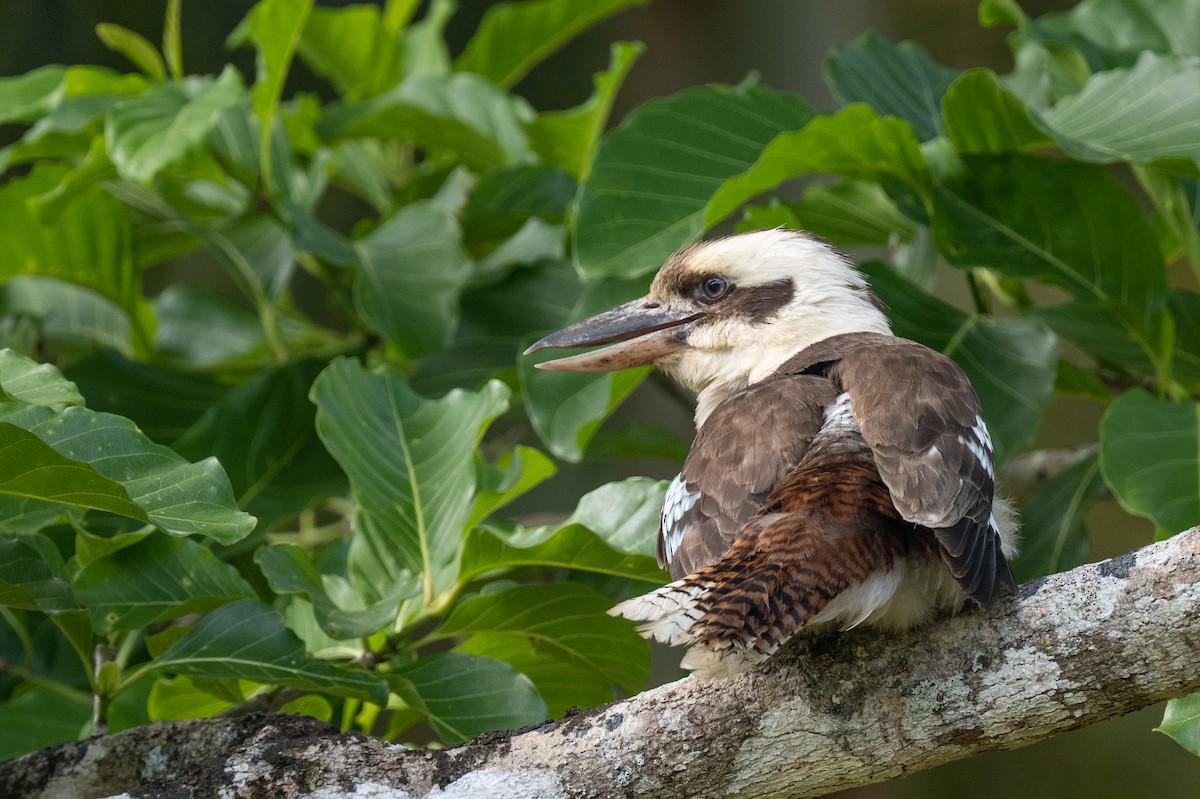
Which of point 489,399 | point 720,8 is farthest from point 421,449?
point 720,8

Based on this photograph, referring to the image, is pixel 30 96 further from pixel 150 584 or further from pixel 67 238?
pixel 150 584

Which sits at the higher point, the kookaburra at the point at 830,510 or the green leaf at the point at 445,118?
the green leaf at the point at 445,118

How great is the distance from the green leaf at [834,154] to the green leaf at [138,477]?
876mm

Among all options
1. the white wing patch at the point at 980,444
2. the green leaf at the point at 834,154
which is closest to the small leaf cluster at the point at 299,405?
the green leaf at the point at 834,154

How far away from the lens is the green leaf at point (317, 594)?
1.48 meters

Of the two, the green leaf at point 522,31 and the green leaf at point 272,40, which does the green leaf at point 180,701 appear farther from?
the green leaf at point 522,31

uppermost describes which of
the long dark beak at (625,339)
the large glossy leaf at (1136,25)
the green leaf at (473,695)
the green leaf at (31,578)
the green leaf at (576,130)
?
the large glossy leaf at (1136,25)

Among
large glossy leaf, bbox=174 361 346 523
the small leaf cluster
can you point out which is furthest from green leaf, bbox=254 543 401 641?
large glossy leaf, bbox=174 361 346 523

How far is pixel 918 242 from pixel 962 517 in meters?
1.24

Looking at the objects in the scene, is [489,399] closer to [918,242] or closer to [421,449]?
[421,449]

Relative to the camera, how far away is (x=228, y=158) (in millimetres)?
2334

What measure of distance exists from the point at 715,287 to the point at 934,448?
64 centimetres

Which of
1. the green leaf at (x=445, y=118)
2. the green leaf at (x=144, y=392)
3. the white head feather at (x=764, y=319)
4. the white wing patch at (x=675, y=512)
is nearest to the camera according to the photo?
the white wing patch at (x=675, y=512)

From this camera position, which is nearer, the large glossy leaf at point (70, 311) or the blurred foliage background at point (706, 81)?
the large glossy leaf at point (70, 311)
